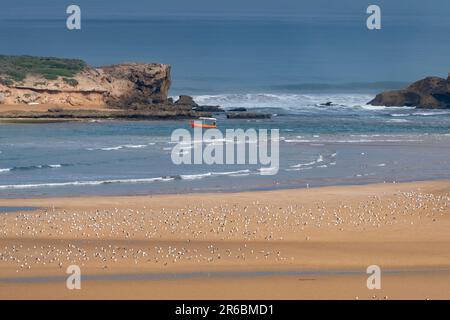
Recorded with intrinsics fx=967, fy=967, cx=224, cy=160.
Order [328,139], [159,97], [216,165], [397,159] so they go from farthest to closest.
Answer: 1. [159,97]
2. [328,139]
3. [397,159]
4. [216,165]

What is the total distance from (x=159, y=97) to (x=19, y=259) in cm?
5619

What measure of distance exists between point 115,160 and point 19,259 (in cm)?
1444

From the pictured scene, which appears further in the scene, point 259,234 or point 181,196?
point 181,196

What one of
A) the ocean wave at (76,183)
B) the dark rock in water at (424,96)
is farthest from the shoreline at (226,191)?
the dark rock in water at (424,96)

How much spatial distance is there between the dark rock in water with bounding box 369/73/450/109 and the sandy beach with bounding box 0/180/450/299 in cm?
6056

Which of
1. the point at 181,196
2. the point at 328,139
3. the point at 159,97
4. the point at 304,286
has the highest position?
the point at 159,97

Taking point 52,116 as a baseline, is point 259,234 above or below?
below

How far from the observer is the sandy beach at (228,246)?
388 inches

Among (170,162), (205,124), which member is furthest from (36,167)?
(205,124)

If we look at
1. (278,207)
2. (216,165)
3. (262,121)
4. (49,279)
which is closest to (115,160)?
(216,165)

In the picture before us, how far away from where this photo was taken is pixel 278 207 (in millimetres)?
15953

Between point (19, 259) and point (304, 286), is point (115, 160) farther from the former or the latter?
point (304, 286)

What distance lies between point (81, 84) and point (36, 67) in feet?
17.7

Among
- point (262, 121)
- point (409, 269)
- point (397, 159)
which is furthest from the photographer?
point (262, 121)
